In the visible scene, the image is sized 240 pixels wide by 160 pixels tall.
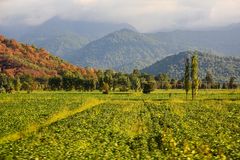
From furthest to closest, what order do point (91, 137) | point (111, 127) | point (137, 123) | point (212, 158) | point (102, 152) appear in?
point (137, 123), point (111, 127), point (91, 137), point (102, 152), point (212, 158)

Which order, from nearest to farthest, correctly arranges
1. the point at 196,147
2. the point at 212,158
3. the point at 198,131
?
the point at 212,158 → the point at 196,147 → the point at 198,131

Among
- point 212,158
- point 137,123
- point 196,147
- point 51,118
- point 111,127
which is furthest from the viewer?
point 51,118

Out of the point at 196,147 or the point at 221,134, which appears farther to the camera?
the point at 221,134

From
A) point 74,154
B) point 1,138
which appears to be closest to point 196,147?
point 74,154

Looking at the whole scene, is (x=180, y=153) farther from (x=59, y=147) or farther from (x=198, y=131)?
(x=198, y=131)

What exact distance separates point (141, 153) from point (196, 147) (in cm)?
458

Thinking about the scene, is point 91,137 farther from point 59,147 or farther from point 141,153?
point 141,153

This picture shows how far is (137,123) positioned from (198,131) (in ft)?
36.8

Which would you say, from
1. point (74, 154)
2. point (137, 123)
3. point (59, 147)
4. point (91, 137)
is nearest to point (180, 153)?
point (74, 154)

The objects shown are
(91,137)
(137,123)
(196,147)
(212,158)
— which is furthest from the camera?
(137,123)

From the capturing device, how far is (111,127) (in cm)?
4156

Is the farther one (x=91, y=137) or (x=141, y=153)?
(x=91, y=137)

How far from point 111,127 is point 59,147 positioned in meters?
14.3

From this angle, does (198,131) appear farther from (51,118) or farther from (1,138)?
(51,118)
